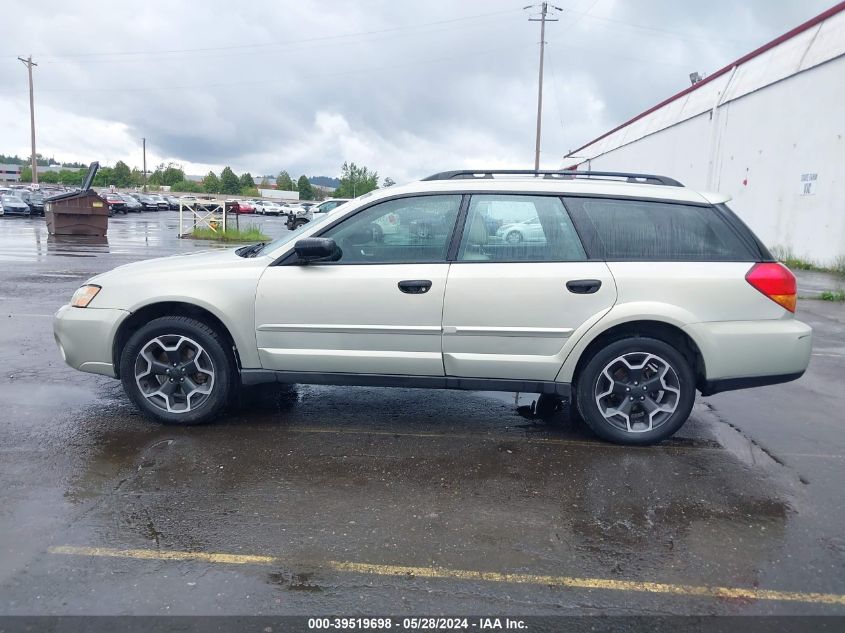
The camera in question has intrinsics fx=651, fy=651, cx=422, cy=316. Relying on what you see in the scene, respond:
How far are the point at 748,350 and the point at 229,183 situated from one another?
385ft

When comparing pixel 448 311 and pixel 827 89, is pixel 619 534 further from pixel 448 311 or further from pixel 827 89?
pixel 827 89

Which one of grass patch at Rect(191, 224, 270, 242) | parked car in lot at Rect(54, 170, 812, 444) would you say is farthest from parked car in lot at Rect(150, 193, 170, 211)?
parked car in lot at Rect(54, 170, 812, 444)

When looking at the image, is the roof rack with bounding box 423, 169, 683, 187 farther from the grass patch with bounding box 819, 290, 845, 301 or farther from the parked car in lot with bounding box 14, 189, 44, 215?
the parked car in lot with bounding box 14, 189, 44, 215

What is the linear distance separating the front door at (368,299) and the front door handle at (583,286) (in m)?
0.83

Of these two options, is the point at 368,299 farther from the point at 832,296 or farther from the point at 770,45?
the point at 770,45

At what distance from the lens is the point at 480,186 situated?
15.0 feet

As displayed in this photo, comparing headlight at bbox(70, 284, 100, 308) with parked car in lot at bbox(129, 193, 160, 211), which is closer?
headlight at bbox(70, 284, 100, 308)

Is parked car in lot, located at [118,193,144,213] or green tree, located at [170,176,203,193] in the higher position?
green tree, located at [170,176,203,193]

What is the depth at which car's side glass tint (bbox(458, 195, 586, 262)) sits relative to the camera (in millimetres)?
4426

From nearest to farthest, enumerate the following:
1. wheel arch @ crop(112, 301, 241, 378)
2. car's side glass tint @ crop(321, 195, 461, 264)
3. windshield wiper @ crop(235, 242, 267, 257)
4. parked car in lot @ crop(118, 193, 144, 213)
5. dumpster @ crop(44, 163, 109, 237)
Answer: car's side glass tint @ crop(321, 195, 461, 264) → wheel arch @ crop(112, 301, 241, 378) → windshield wiper @ crop(235, 242, 267, 257) → dumpster @ crop(44, 163, 109, 237) → parked car in lot @ crop(118, 193, 144, 213)

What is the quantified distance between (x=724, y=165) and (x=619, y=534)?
22.1 metres

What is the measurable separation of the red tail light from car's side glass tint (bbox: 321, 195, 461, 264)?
2.02 metres

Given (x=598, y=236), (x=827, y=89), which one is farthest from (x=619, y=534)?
(x=827, y=89)

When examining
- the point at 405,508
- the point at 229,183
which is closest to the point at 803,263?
the point at 405,508
